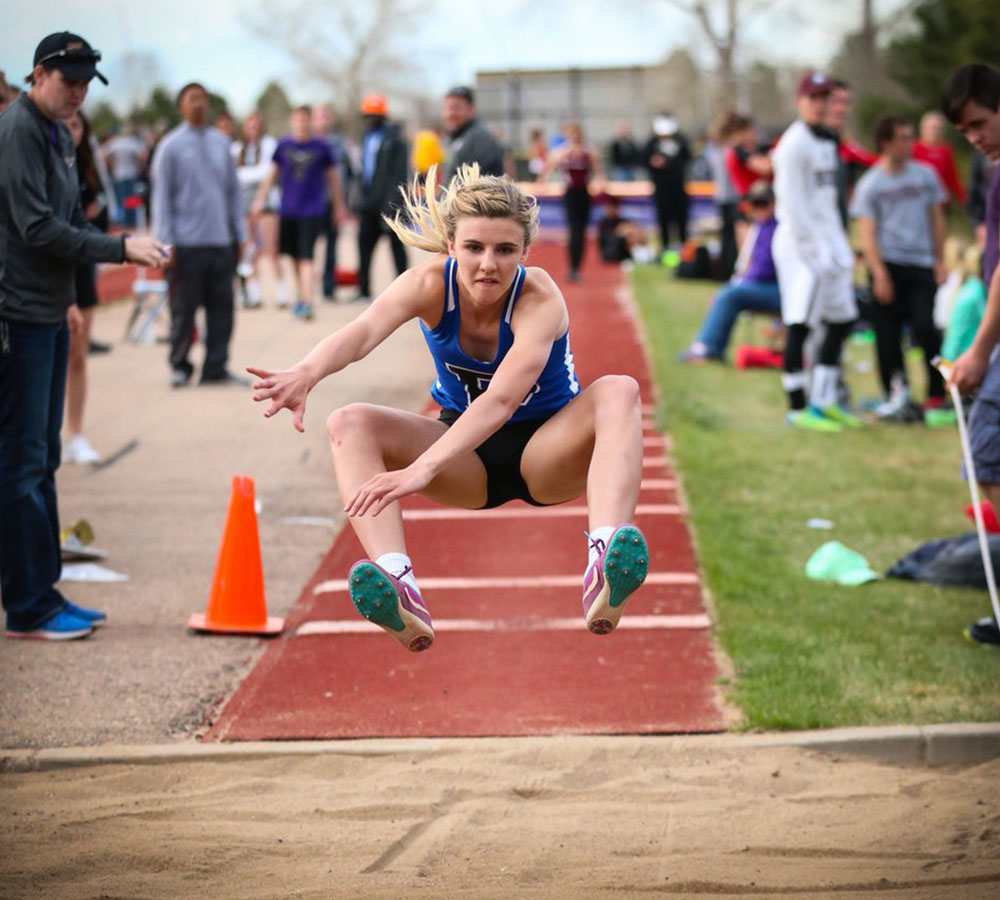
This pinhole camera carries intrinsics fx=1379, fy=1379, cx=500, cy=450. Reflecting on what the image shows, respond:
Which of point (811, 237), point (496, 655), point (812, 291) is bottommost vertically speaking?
point (496, 655)

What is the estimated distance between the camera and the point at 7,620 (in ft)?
21.2

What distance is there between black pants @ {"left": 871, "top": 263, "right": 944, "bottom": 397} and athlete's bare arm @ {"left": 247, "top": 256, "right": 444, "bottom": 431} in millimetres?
7049

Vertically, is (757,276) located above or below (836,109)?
below

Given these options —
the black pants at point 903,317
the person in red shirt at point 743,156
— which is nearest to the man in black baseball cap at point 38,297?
the black pants at point 903,317

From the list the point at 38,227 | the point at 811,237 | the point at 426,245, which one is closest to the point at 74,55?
the point at 38,227

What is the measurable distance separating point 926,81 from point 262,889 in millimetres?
34604

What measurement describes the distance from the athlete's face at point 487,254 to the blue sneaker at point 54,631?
9.90 feet

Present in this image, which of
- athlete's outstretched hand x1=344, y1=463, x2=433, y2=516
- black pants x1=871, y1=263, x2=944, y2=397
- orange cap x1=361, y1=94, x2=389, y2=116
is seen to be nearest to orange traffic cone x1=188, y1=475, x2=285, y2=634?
athlete's outstretched hand x1=344, y1=463, x2=433, y2=516

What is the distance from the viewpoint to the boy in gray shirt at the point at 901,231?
1075cm

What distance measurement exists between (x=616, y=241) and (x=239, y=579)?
18791 mm

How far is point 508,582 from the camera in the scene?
7.39 meters

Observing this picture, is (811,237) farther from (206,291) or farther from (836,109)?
(206,291)

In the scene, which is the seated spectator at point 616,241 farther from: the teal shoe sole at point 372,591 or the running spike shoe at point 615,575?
the teal shoe sole at point 372,591

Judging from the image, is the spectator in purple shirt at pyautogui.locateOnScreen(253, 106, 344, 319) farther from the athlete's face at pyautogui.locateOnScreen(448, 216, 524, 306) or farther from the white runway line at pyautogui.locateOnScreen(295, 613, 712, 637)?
the athlete's face at pyautogui.locateOnScreen(448, 216, 524, 306)
